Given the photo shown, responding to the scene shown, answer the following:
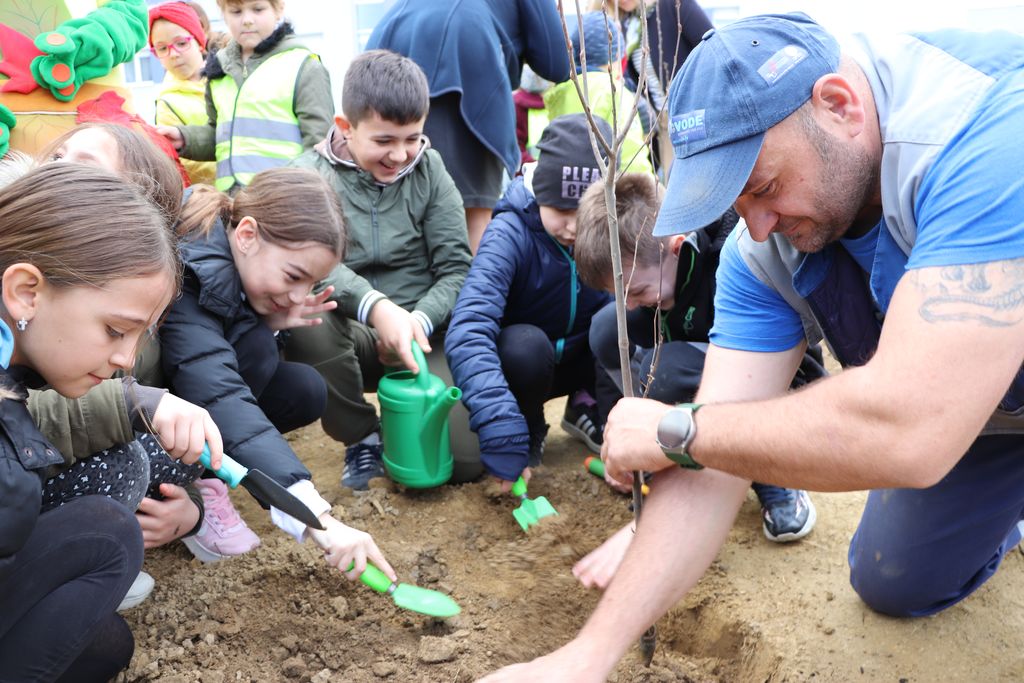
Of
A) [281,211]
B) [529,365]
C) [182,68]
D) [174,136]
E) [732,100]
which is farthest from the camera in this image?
[182,68]

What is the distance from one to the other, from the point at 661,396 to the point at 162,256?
170 centimetres

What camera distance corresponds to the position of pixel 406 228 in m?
3.29

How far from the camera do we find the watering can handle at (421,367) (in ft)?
9.37

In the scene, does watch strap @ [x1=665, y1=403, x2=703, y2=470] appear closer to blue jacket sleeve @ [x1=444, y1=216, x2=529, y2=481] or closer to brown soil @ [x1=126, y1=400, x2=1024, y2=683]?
brown soil @ [x1=126, y1=400, x2=1024, y2=683]

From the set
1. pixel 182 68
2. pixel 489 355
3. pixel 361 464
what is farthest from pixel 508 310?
pixel 182 68

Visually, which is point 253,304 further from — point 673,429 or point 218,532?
point 673,429

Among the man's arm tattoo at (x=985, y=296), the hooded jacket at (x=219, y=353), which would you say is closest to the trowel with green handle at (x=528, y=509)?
the hooded jacket at (x=219, y=353)

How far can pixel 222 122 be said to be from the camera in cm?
394

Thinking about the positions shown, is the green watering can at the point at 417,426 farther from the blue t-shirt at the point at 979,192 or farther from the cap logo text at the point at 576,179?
the blue t-shirt at the point at 979,192

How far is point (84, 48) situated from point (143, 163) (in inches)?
36.1

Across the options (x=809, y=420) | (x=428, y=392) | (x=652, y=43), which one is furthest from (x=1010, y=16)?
(x=809, y=420)

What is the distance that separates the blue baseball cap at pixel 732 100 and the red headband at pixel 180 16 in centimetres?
404

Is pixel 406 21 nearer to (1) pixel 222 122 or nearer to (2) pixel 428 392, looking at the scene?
(1) pixel 222 122

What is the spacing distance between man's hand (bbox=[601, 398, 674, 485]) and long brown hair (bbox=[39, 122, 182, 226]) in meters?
1.22
